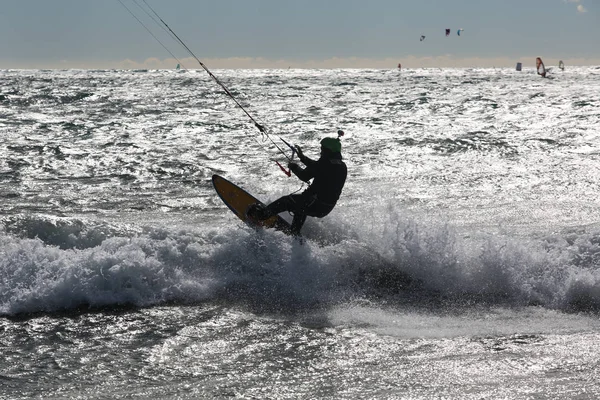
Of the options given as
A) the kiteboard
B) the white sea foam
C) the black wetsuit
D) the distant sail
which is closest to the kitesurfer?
the black wetsuit

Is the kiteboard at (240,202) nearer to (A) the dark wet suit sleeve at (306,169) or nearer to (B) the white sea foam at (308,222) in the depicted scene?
(B) the white sea foam at (308,222)

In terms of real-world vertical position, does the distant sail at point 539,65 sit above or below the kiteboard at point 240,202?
above

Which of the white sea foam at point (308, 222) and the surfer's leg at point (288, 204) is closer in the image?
the white sea foam at point (308, 222)

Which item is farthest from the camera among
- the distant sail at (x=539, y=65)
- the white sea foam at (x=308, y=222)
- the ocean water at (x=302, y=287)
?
the distant sail at (x=539, y=65)

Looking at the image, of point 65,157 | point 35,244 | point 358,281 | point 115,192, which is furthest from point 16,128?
point 358,281

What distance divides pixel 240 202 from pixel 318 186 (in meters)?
2.11

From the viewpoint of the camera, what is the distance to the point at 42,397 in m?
5.34

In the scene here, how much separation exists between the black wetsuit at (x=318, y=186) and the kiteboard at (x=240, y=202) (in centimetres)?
76

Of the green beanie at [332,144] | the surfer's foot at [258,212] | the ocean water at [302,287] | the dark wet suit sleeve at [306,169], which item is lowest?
the ocean water at [302,287]

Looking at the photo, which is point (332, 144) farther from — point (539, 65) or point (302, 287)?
point (539, 65)

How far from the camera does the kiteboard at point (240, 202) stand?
32.8 ft

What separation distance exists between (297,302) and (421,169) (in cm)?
1022

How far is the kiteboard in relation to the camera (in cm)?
999

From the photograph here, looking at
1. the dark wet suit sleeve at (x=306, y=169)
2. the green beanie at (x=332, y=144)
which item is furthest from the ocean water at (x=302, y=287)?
the green beanie at (x=332, y=144)
